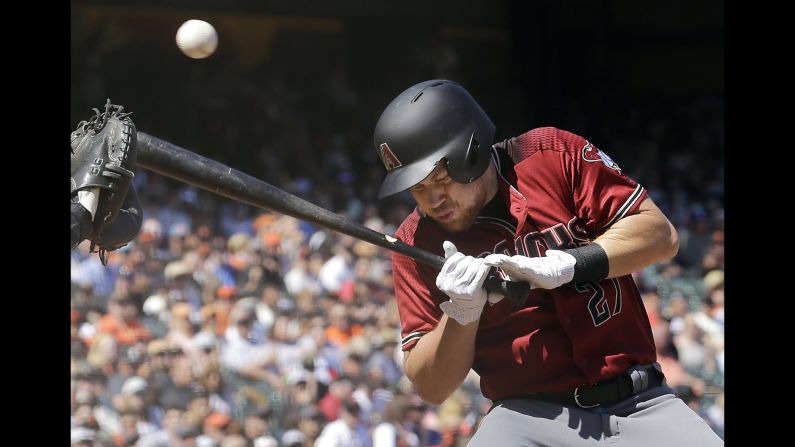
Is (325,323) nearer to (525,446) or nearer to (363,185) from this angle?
(363,185)

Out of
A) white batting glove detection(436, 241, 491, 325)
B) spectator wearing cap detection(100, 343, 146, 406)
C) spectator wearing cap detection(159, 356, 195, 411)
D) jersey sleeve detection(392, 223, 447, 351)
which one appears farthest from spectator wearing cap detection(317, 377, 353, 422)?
white batting glove detection(436, 241, 491, 325)

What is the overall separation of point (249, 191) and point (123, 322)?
5.88m

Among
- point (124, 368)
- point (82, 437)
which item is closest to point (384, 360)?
point (124, 368)

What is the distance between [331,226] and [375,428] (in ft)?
15.0

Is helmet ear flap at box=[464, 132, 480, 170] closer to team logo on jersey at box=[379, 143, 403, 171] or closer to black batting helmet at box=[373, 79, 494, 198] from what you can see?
black batting helmet at box=[373, 79, 494, 198]

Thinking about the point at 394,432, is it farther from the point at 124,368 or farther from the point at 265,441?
the point at 124,368

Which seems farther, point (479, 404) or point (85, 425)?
point (479, 404)

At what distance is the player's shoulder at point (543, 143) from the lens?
10.7 feet

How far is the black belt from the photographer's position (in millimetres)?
3186

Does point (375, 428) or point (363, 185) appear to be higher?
point (363, 185)

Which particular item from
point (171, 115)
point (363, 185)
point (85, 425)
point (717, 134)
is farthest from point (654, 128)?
point (85, 425)

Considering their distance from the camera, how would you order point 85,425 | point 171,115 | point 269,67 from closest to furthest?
point 85,425
point 171,115
point 269,67

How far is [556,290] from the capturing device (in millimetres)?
3188

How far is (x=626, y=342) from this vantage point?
127 inches
